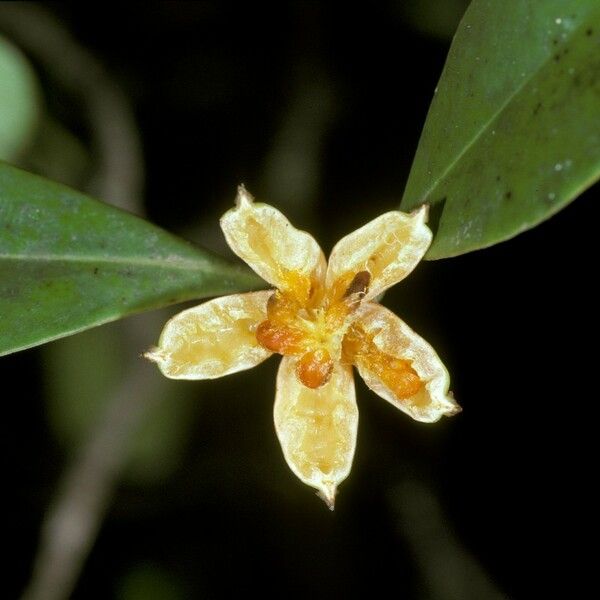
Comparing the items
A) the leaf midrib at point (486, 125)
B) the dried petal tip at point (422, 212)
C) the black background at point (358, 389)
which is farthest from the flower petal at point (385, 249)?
the black background at point (358, 389)

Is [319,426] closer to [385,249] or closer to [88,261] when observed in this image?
[385,249]

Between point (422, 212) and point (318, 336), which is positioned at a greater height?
point (422, 212)

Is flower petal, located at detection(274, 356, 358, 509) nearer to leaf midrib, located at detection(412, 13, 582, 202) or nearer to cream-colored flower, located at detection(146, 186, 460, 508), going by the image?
cream-colored flower, located at detection(146, 186, 460, 508)

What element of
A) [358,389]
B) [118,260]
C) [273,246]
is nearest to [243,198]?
[273,246]

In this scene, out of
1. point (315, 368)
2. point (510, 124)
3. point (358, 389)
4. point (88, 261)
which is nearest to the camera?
point (510, 124)

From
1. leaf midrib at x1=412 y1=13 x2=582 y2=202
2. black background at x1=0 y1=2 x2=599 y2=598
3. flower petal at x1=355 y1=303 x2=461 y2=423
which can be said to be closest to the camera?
leaf midrib at x1=412 y1=13 x2=582 y2=202

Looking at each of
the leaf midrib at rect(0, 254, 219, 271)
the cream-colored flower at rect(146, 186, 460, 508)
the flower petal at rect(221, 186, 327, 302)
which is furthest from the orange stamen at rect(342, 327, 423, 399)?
the leaf midrib at rect(0, 254, 219, 271)

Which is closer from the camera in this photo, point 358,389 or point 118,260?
point 118,260
